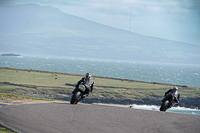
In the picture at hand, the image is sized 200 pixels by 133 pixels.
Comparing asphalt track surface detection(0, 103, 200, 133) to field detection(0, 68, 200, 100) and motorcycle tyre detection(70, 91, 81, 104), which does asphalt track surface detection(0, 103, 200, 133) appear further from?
field detection(0, 68, 200, 100)

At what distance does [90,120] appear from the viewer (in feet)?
40.4

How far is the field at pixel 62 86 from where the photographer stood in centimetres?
5141

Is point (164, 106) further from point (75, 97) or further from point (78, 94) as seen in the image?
point (75, 97)

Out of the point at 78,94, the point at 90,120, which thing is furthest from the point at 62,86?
the point at 90,120

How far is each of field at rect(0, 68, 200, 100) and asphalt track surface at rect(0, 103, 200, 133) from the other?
1404 inches

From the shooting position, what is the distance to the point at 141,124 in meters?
11.8

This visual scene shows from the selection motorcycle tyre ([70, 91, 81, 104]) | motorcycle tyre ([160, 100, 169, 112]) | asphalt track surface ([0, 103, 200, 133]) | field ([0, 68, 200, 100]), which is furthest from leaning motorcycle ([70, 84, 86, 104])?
field ([0, 68, 200, 100])

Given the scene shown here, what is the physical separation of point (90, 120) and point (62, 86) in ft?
142

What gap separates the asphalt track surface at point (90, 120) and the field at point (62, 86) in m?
35.7

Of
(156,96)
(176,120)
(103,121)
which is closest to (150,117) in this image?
(176,120)

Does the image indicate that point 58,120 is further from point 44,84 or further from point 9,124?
point 44,84

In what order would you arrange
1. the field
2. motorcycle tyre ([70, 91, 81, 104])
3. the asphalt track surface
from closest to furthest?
the asphalt track surface < motorcycle tyre ([70, 91, 81, 104]) < the field

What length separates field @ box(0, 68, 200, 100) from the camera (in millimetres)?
51406

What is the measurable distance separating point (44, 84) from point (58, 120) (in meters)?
44.6
